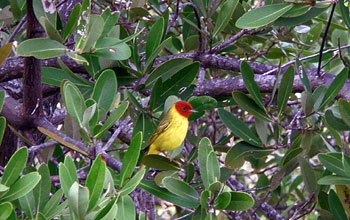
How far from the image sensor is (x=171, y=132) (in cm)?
344

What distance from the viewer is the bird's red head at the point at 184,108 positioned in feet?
10.2

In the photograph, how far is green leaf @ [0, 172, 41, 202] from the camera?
2146mm

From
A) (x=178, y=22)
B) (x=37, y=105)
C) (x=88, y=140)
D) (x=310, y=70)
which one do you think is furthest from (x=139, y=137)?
(x=178, y=22)

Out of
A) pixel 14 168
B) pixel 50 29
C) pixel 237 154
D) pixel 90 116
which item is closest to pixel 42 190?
pixel 14 168

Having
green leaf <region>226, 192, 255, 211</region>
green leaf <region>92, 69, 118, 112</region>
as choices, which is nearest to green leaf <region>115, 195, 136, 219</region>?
green leaf <region>226, 192, 255, 211</region>

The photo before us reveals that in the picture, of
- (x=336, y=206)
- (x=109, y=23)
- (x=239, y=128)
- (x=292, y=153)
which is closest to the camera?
(x=109, y=23)

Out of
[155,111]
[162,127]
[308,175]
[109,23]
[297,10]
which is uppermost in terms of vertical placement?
[109,23]

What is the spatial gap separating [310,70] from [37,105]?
1.47 m

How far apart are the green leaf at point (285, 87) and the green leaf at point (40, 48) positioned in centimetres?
107

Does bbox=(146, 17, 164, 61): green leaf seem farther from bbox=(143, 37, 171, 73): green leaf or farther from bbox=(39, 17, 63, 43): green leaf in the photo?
bbox=(39, 17, 63, 43): green leaf

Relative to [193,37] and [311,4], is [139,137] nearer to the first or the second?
[311,4]

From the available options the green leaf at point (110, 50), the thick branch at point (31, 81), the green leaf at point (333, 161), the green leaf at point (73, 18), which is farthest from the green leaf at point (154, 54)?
the green leaf at point (333, 161)

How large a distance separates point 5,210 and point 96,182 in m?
0.31

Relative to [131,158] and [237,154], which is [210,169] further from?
Answer: [237,154]
